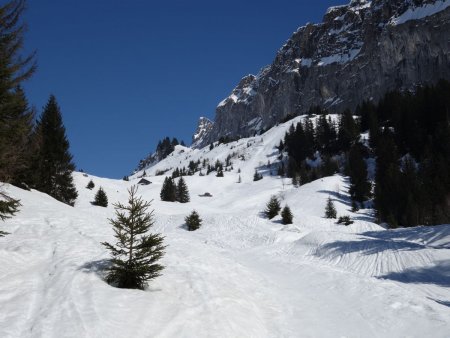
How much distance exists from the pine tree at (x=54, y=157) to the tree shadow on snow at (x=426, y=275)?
118 ft

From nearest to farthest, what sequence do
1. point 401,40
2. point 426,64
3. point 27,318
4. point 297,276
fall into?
point 27,318
point 297,276
point 426,64
point 401,40

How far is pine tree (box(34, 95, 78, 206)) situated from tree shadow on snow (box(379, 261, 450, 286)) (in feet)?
118

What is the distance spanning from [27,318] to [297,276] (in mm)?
12411

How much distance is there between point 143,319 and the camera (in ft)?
27.9

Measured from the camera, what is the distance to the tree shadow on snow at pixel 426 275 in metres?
14.9

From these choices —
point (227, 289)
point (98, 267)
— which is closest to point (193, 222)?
point (227, 289)

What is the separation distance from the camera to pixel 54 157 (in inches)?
1594

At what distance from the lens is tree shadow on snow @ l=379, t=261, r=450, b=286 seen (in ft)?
48.8

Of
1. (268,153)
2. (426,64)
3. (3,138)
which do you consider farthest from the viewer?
(426,64)

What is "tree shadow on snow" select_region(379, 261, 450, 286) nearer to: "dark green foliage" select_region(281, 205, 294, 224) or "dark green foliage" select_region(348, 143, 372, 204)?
"dark green foliage" select_region(281, 205, 294, 224)

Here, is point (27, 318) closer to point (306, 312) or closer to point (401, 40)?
point (306, 312)

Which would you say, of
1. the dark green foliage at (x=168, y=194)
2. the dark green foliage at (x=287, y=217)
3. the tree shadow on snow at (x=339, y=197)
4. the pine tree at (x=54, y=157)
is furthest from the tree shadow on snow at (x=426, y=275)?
the dark green foliage at (x=168, y=194)

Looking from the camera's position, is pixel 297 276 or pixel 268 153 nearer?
pixel 297 276

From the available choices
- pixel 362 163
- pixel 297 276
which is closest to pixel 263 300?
pixel 297 276
